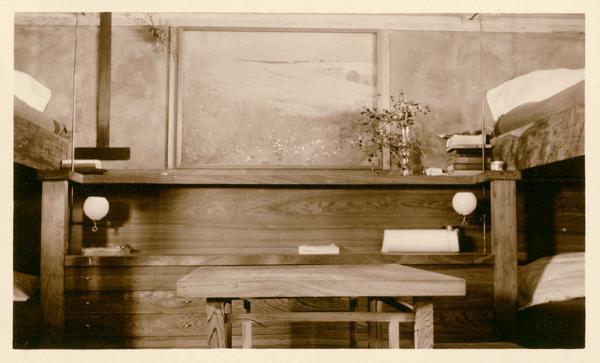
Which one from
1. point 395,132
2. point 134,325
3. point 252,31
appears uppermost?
point 252,31

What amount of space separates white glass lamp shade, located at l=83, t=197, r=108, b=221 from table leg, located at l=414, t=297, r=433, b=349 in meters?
2.32

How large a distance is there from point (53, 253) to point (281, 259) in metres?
1.37

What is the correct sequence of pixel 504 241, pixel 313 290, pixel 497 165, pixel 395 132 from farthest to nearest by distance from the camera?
pixel 395 132 → pixel 497 165 → pixel 504 241 → pixel 313 290

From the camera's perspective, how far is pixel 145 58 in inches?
196

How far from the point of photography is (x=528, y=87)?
5.11m

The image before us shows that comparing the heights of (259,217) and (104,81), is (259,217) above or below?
below

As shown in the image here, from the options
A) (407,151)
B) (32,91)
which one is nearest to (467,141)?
(407,151)

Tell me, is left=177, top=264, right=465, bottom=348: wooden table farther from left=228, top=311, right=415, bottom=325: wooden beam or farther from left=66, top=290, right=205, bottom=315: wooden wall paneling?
left=66, top=290, right=205, bottom=315: wooden wall paneling

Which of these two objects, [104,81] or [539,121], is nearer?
[539,121]

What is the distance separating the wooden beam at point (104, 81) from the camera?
488cm

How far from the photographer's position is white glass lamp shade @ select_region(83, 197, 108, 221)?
3916 millimetres

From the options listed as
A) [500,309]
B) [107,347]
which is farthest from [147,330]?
[500,309]

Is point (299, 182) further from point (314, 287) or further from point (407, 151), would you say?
point (314, 287)

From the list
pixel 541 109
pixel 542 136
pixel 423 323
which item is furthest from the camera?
pixel 541 109
